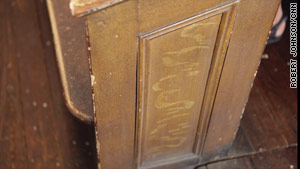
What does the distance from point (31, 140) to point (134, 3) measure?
1071mm

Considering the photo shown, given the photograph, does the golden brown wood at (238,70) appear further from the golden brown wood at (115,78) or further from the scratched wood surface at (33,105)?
the scratched wood surface at (33,105)

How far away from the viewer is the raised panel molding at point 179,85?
4.07 feet

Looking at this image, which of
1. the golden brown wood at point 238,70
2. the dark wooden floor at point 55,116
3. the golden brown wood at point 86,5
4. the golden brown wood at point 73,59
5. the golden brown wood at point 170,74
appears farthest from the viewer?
the dark wooden floor at point 55,116

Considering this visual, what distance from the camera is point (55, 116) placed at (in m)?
2.03

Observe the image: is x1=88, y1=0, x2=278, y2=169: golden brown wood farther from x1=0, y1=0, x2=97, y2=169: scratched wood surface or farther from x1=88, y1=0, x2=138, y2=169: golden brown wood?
x1=0, y1=0, x2=97, y2=169: scratched wood surface

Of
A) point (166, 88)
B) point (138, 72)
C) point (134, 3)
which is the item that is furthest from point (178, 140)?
point (134, 3)

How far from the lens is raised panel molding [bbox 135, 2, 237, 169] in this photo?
124cm

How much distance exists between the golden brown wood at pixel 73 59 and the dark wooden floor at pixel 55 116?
346 mm

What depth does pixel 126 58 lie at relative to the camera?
1225 mm

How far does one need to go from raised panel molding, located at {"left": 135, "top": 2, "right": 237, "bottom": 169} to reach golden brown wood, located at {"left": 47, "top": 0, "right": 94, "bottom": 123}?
25 centimetres

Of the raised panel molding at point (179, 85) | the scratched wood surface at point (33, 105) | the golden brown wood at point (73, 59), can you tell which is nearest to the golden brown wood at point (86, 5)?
the raised panel molding at point (179, 85)

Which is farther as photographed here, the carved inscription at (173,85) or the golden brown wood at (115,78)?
the carved inscription at (173,85)

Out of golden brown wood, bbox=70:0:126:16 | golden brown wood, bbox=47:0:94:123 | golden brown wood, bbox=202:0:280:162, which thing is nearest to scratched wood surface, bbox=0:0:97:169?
golden brown wood, bbox=47:0:94:123

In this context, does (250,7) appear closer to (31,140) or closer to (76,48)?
Result: (76,48)
